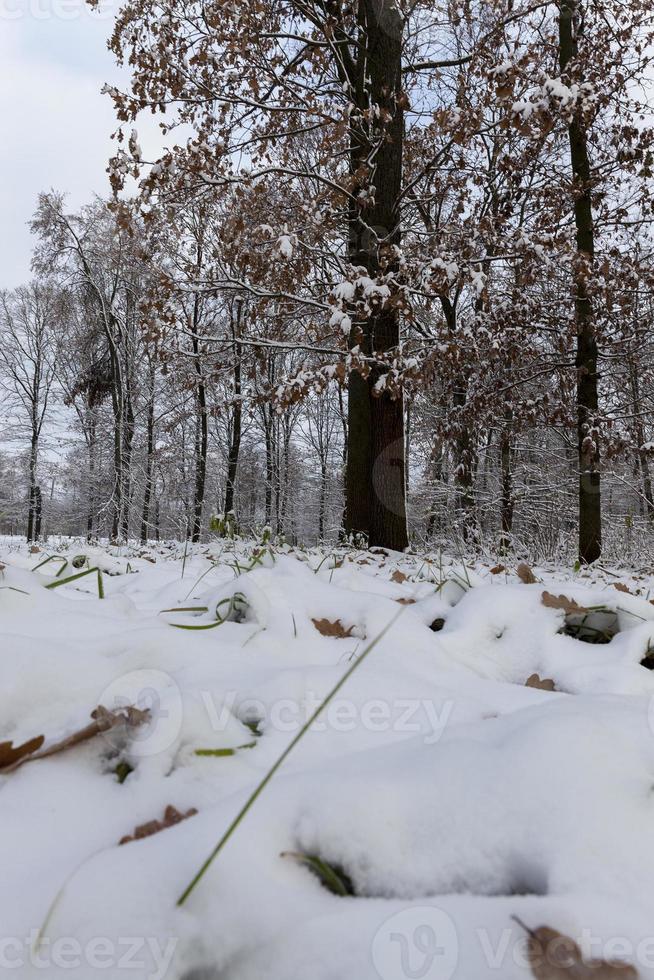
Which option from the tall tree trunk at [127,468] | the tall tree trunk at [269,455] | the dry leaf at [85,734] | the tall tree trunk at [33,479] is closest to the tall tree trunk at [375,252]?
the dry leaf at [85,734]

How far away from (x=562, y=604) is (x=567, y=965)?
3.91ft

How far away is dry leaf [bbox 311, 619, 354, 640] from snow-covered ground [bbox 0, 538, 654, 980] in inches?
10.7

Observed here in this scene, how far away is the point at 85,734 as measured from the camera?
0.70 meters

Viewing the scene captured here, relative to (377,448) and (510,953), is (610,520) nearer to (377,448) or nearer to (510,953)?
(377,448)

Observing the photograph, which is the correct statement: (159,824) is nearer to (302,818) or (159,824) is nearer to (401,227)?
(302,818)

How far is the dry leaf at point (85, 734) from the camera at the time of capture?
659 millimetres

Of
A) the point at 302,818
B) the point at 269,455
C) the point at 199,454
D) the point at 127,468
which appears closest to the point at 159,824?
the point at 302,818

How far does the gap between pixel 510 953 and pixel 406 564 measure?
11.9 feet

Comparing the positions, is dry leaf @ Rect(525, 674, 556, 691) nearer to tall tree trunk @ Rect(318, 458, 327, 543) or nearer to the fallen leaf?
the fallen leaf

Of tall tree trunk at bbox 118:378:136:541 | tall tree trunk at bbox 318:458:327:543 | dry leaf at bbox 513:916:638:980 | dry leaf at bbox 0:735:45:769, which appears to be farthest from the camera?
tall tree trunk at bbox 318:458:327:543

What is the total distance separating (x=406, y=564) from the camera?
13.0 ft

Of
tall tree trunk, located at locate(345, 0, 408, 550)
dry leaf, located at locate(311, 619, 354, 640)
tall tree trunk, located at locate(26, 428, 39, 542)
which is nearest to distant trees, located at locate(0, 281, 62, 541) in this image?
tall tree trunk, located at locate(26, 428, 39, 542)

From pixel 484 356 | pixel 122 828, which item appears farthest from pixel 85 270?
pixel 122 828

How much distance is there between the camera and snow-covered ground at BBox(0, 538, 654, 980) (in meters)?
0.41
